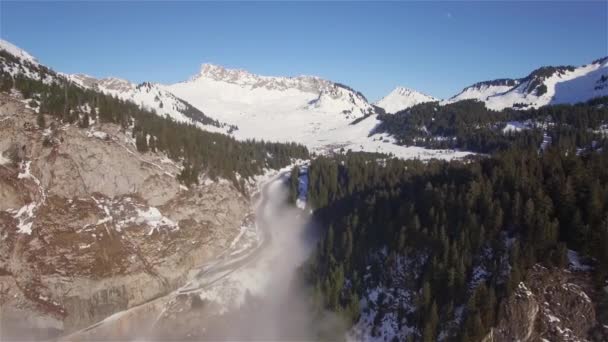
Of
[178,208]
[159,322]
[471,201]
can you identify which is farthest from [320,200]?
[159,322]

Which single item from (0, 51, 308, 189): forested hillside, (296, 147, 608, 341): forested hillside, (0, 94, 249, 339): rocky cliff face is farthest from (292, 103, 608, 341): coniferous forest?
(0, 51, 308, 189): forested hillside

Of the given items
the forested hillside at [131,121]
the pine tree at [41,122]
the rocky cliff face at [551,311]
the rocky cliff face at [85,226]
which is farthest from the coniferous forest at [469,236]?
the pine tree at [41,122]

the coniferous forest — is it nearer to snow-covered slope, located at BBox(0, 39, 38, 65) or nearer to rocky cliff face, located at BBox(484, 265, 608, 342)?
rocky cliff face, located at BBox(484, 265, 608, 342)

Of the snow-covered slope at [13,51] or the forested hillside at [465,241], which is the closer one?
the forested hillside at [465,241]

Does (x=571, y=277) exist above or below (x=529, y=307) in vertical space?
above

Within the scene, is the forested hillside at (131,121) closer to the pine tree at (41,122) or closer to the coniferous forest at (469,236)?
the pine tree at (41,122)

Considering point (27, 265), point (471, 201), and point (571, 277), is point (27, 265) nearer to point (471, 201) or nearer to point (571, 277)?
point (471, 201)
